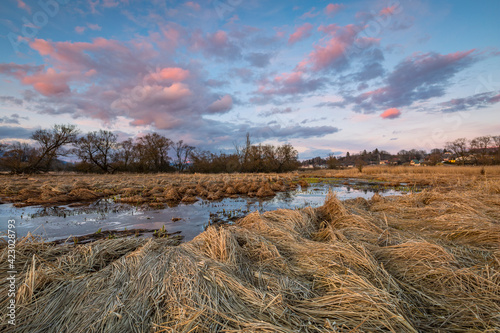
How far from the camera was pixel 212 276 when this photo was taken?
2.12 metres

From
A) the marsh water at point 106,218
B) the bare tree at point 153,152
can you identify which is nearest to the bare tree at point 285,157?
the bare tree at point 153,152

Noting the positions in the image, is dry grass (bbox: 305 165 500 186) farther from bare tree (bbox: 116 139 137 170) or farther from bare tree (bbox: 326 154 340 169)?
bare tree (bbox: 116 139 137 170)

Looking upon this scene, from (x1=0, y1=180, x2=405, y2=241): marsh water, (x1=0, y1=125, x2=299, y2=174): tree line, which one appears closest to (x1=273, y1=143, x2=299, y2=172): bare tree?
(x1=0, y1=125, x2=299, y2=174): tree line

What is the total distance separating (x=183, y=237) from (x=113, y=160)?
3743cm

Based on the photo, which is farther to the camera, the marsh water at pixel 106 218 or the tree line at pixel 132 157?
the tree line at pixel 132 157

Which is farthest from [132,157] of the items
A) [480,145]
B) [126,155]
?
[480,145]

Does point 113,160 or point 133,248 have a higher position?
point 113,160

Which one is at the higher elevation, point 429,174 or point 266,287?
point 266,287

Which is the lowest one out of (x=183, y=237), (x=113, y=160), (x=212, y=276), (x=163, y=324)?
(x=183, y=237)

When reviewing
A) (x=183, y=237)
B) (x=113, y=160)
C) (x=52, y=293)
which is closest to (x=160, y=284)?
(x=52, y=293)

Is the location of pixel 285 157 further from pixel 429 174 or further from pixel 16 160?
pixel 16 160

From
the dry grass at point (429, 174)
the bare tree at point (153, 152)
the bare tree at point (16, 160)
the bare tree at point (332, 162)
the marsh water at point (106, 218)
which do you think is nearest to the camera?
the marsh water at point (106, 218)

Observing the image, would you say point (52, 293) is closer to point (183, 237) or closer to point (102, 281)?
point (102, 281)

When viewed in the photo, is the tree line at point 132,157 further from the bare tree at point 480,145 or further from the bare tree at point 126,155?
the bare tree at point 480,145
